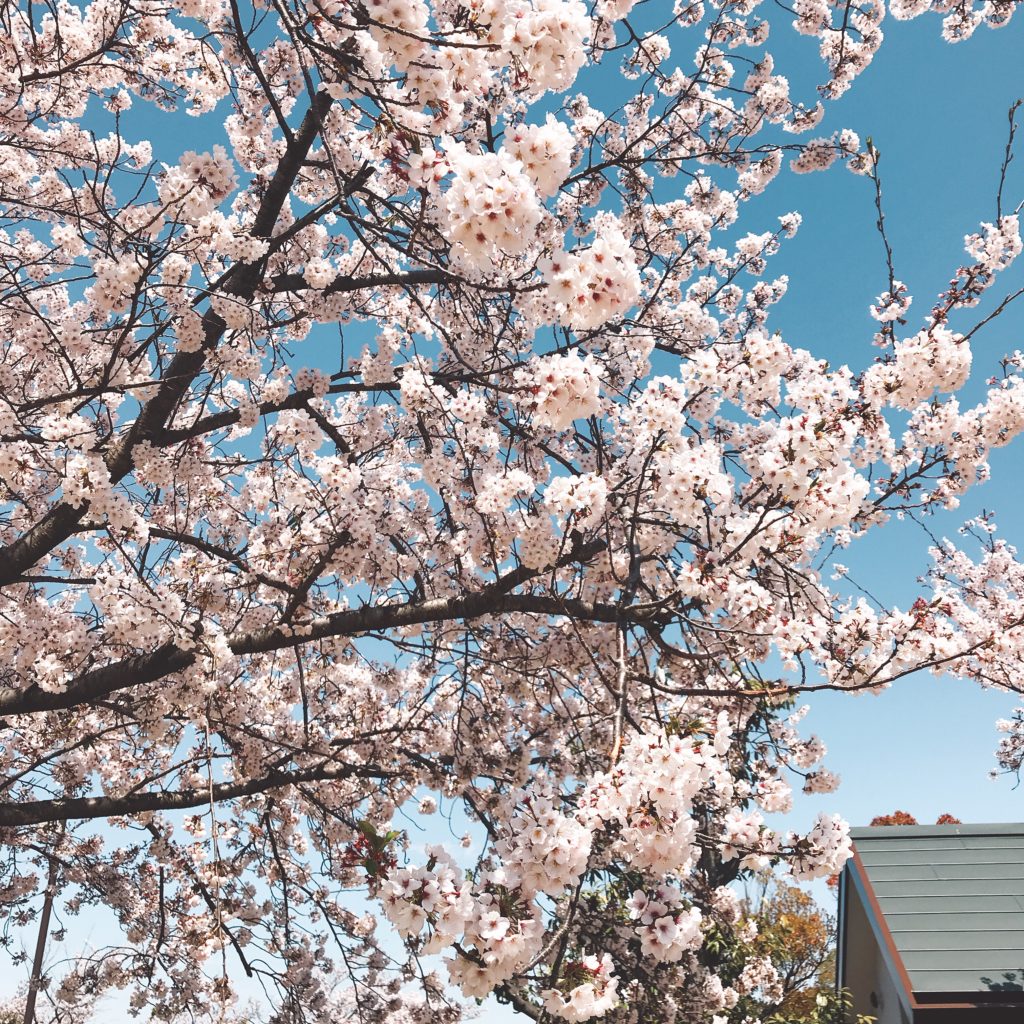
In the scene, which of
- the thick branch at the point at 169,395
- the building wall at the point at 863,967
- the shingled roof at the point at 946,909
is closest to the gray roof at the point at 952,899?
the shingled roof at the point at 946,909

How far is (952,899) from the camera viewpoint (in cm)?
780

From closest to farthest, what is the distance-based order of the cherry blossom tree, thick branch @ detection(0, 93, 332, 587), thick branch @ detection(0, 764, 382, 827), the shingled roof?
the cherry blossom tree < thick branch @ detection(0, 93, 332, 587) < thick branch @ detection(0, 764, 382, 827) < the shingled roof

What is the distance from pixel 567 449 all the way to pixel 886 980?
744 cm

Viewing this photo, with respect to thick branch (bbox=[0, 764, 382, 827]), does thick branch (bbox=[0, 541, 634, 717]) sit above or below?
above

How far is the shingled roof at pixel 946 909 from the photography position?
6465mm

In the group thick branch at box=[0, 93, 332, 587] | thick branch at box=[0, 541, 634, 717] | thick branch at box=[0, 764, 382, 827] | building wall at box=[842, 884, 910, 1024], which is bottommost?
building wall at box=[842, 884, 910, 1024]

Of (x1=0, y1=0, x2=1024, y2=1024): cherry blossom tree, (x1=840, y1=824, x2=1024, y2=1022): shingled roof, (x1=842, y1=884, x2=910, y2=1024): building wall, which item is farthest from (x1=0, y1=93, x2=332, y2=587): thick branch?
(x1=842, y1=884, x2=910, y2=1024): building wall

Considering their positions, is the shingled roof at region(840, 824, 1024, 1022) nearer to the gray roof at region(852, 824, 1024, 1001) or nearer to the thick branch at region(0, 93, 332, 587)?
the gray roof at region(852, 824, 1024, 1001)

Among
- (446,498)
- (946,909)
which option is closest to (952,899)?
(946,909)

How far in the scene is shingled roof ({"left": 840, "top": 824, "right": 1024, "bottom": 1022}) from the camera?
6.46 metres

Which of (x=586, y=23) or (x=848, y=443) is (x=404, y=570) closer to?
(x=848, y=443)

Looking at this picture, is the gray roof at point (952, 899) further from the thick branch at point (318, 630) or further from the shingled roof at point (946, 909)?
the thick branch at point (318, 630)

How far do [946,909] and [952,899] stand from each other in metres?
0.21

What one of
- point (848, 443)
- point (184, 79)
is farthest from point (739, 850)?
point (184, 79)
